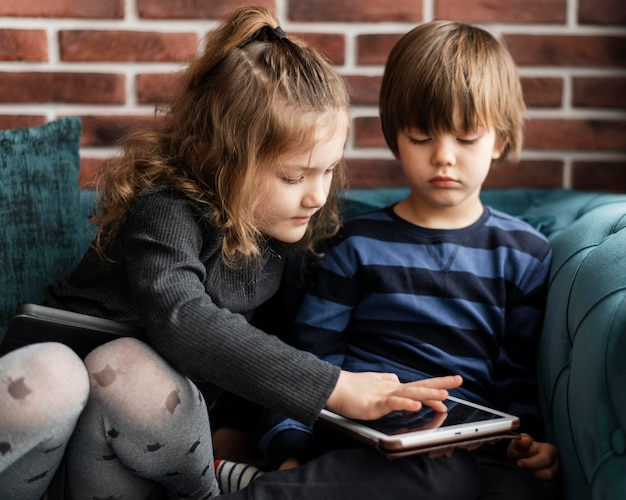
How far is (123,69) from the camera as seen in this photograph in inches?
66.3

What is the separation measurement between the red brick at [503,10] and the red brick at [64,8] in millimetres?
670

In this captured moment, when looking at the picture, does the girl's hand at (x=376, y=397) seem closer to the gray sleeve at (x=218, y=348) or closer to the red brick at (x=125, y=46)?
the gray sleeve at (x=218, y=348)

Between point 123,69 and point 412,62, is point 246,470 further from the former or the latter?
point 123,69

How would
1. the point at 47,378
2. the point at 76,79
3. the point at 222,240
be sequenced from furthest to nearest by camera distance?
the point at 76,79 < the point at 222,240 < the point at 47,378

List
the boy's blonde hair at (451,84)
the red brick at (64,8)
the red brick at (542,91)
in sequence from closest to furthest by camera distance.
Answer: the boy's blonde hair at (451,84) → the red brick at (64,8) → the red brick at (542,91)

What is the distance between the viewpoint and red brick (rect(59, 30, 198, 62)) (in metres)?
1.66

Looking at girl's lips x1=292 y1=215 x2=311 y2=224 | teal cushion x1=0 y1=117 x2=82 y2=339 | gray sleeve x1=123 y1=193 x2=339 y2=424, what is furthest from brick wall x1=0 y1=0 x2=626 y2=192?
gray sleeve x1=123 y1=193 x2=339 y2=424

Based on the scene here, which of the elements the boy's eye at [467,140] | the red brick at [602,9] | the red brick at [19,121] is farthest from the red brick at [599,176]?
the red brick at [19,121]

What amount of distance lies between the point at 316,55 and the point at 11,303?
0.66 metres

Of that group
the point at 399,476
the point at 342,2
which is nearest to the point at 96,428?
the point at 399,476

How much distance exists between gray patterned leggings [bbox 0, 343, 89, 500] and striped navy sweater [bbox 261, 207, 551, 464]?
1.47 feet

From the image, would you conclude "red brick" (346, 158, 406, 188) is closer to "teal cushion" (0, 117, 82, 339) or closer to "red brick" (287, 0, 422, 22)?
"red brick" (287, 0, 422, 22)

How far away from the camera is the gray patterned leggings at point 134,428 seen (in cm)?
105

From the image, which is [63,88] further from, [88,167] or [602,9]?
[602,9]
